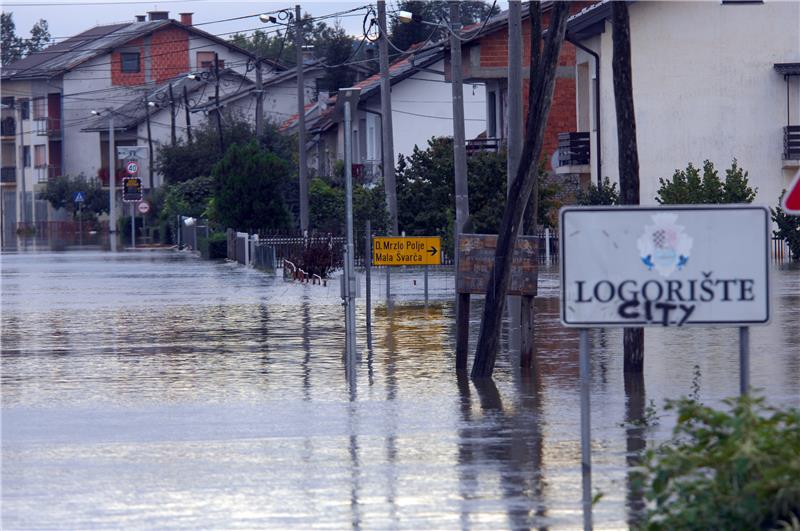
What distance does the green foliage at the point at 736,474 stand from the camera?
5.87 metres

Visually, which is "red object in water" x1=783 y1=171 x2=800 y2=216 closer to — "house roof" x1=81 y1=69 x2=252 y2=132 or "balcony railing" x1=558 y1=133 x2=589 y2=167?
"balcony railing" x1=558 y1=133 x2=589 y2=167

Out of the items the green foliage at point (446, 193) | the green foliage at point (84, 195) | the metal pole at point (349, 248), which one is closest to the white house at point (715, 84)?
the green foliage at point (446, 193)

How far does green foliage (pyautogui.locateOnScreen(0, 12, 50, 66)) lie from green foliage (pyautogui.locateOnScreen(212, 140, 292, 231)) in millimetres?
95841

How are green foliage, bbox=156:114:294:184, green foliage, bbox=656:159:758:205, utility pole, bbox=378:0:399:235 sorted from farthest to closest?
1. green foliage, bbox=156:114:294:184
2. utility pole, bbox=378:0:399:235
3. green foliage, bbox=656:159:758:205

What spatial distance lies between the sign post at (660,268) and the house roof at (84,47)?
8959cm

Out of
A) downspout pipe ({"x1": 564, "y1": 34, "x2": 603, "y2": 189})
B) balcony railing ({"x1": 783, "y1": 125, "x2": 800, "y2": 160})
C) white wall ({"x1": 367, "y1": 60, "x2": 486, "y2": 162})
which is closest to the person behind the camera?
balcony railing ({"x1": 783, "y1": 125, "x2": 800, "y2": 160})

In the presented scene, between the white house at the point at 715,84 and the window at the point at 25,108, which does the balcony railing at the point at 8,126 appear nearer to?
the window at the point at 25,108

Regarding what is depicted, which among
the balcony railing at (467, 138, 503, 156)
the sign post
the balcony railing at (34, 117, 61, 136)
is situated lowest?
the sign post

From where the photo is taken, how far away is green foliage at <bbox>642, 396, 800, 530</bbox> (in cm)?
587

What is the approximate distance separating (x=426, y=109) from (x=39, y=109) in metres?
51.7

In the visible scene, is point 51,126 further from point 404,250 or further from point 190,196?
point 404,250

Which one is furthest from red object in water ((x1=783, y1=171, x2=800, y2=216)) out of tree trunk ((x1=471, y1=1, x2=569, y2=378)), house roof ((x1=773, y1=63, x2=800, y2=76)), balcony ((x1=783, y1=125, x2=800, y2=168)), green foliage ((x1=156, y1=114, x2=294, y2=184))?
green foliage ((x1=156, y1=114, x2=294, y2=184))

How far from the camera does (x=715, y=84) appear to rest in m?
41.5

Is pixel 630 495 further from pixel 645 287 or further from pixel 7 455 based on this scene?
→ pixel 7 455
